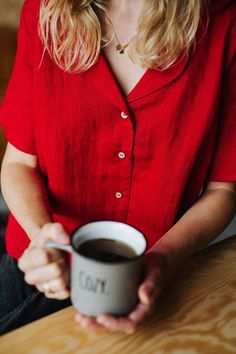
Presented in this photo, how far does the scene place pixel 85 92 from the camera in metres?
0.90

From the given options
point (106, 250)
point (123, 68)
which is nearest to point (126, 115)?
point (123, 68)

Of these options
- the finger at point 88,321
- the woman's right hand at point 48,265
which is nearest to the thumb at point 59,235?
the woman's right hand at point 48,265

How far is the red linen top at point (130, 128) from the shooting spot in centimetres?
89

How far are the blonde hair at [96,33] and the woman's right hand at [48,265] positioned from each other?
15.8 inches

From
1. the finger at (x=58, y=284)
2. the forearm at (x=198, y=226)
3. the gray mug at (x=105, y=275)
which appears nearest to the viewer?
the gray mug at (x=105, y=275)

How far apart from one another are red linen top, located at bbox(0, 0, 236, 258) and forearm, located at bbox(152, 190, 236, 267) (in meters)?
0.06

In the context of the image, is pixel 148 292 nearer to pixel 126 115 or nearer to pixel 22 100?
pixel 126 115

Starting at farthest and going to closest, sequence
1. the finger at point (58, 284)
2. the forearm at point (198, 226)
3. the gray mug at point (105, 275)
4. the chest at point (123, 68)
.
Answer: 1. the chest at point (123, 68)
2. the forearm at point (198, 226)
3. the finger at point (58, 284)
4. the gray mug at point (105, 275)

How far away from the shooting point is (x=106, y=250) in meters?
0.63

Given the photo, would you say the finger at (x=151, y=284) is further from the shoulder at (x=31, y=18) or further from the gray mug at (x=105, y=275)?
the shoulder at (x=31, y=18)

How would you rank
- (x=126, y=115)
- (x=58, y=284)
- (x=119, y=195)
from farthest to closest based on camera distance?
(x=119, y=195)
(x=126, y=115)
(x=58, y=284)

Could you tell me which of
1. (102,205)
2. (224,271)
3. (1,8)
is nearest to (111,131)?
(102,205)

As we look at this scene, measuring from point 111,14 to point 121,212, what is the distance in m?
0.46

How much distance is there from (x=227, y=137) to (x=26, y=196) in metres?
0.47
